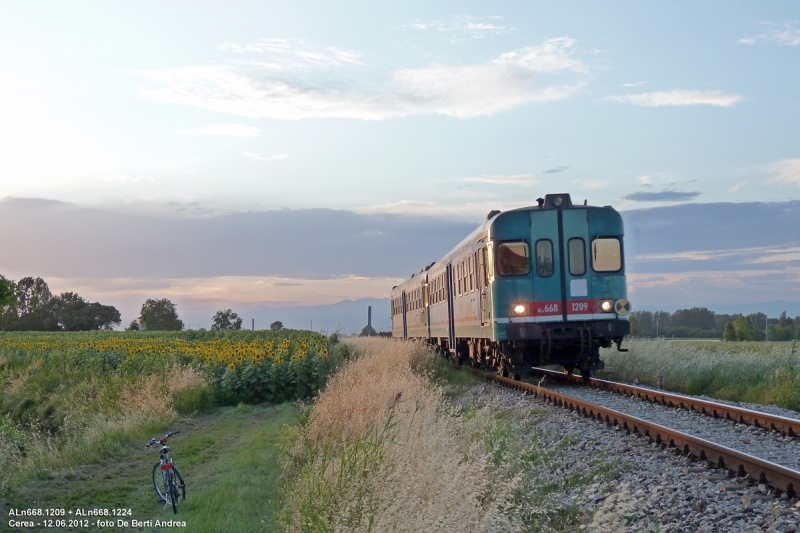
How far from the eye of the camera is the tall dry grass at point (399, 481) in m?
4.48

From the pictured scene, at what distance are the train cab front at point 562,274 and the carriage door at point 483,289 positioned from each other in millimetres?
565

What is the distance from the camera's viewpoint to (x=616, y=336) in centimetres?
1427

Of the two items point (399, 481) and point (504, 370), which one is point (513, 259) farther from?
point (399, 481)

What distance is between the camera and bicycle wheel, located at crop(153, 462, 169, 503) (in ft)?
22.7

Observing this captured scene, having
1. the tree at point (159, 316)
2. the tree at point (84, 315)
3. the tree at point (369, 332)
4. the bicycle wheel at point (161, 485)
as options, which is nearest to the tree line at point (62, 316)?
the tree at point (84, 315)

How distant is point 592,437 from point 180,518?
4.60 metres

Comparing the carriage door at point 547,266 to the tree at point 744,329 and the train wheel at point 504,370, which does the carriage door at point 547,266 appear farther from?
the tree at point 744,329

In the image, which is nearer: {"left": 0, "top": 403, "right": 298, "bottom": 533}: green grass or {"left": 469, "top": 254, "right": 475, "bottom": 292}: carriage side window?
{"left": 0, "top": 403, "right": 298, "bottom": 533}: green grass

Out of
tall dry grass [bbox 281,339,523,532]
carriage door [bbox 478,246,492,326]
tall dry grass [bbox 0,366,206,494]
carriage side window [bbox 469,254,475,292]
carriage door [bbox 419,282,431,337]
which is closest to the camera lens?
tall dry grass [bbox 281,339,523,532]

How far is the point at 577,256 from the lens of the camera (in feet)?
47.4

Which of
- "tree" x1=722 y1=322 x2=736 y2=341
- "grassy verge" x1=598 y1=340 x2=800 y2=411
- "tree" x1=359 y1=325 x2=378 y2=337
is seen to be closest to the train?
"grassy verge" x1=598 y1=340 x2=800 y2=411

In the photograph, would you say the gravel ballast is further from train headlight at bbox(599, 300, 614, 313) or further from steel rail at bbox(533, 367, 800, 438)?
train headlight at bbox(599, 300, 614, 313)

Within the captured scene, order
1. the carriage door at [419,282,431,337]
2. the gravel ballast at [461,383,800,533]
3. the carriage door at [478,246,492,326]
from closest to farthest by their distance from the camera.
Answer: the gravel ballast at [461,383,800,533] < the carriage door at [478,246,492,326] < the carriage door at [419,282,431,337]

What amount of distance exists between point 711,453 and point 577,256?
7.59 m
